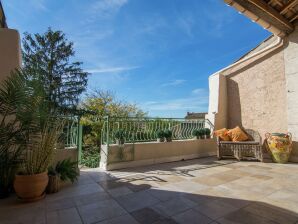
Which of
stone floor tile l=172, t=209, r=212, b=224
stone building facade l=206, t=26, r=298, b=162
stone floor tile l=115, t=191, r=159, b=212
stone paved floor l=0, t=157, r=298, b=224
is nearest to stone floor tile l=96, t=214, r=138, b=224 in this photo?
stone paved floor l=0, t=157, r=298, b=224

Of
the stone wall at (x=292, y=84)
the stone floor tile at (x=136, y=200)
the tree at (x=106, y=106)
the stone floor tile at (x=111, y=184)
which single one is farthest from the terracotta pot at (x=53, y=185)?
the tree at (x=106, y=106)

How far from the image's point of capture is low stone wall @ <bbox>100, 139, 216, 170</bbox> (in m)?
4.17

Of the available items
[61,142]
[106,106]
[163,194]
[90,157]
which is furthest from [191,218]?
[106,106]

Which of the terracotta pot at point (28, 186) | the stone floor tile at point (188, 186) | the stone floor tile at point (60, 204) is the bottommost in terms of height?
the stone floor tile at point (60, 204)

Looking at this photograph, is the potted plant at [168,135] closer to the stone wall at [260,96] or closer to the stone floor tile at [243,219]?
the stone wall at [260,96]

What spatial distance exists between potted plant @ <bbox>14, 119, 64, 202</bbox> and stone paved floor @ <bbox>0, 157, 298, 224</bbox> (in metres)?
0.15

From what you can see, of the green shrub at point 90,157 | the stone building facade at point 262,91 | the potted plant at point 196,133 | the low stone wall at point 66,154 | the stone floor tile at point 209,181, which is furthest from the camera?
the potted plant at point 196,133

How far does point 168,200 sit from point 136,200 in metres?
0.44

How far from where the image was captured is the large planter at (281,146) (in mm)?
4648

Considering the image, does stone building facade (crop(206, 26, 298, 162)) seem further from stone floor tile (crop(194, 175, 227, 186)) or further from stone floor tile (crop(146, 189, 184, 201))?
stone floor tile (crop(146, 189, 184, 201))

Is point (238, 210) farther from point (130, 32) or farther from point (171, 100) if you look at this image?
point (171, 100)

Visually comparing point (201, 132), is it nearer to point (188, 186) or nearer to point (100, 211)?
point (188, 186)

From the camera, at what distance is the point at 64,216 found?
6.60 ft

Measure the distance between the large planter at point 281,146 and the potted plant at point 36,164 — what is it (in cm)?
518
